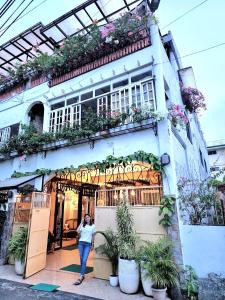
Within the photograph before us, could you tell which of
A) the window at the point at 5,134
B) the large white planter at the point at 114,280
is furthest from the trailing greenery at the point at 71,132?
the large white planter at the point at 114,280

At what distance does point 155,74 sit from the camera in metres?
7.24

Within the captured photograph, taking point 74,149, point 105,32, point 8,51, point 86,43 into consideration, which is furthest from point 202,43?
point 8,51

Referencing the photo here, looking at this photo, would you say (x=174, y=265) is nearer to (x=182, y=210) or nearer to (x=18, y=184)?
(x=182, y=210)

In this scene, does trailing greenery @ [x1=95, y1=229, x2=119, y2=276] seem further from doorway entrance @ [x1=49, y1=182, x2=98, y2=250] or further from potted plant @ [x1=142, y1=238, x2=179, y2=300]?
doorway entrance @ [x1=49, y1=182, x2=98, y2=250]

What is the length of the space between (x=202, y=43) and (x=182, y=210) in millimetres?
5313

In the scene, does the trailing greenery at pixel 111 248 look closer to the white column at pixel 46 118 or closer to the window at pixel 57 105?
the white column at pixel 46 118

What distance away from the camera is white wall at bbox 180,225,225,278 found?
4992mm

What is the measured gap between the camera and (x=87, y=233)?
6508 mm

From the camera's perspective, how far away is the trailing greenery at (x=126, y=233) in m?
5.51

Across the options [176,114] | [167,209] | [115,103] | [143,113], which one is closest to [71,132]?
[115,103]

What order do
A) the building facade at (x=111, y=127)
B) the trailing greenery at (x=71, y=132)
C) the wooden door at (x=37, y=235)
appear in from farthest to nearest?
the trailing greenery at (x=71, y=132)
the wooden door at (x=37, y=235)
the building facade at (x=111, y=127)

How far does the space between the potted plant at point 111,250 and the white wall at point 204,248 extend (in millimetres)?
1875

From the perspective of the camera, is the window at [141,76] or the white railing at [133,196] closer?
the white railing at [133,196]

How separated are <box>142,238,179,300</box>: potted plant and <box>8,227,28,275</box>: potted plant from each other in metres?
4.02
